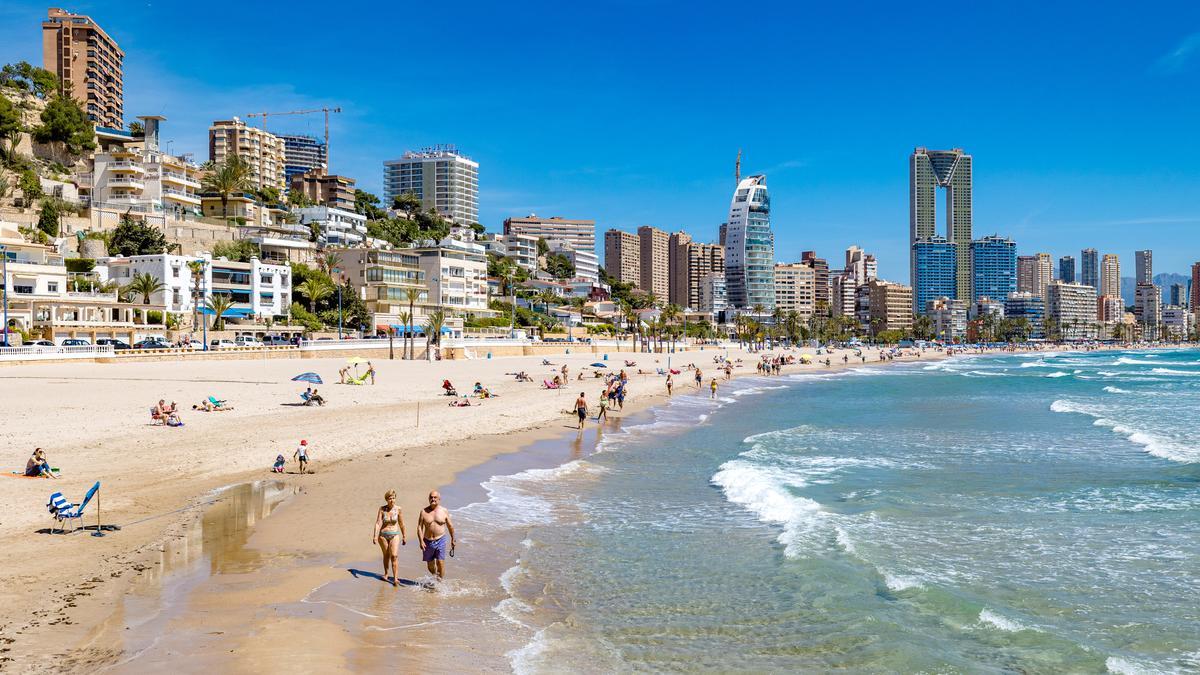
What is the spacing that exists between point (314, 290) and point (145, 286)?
14.9 meters

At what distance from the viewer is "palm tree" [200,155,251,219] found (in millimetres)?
86000

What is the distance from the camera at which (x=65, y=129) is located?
7988 cm

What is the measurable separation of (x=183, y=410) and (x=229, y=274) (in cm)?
4467

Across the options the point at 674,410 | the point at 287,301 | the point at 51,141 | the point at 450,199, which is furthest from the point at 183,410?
the point at 450,199

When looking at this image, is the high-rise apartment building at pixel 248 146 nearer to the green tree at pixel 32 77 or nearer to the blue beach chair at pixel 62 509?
the green tree at pixel 32 77

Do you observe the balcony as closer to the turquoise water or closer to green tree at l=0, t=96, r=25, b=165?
green tree at l=0, t=96, r=25, b=165

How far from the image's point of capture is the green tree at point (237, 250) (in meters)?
73.2

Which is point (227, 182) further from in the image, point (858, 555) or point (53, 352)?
point (858, 555)

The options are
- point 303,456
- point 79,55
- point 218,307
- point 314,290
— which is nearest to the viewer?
point 303,456

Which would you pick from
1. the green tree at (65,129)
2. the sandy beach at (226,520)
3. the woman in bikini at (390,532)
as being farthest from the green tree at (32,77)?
the woman in bikini at (390,532)

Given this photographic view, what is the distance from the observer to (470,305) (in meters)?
95.6

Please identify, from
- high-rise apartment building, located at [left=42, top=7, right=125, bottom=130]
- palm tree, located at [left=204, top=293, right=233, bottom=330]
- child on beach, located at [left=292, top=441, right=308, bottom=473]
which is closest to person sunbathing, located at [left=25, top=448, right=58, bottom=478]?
child on beach, located at [left=292, top=441, right=308, bottom=473]

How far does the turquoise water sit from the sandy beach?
1.52m

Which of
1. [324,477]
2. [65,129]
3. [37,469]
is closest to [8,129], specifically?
[65,129]
